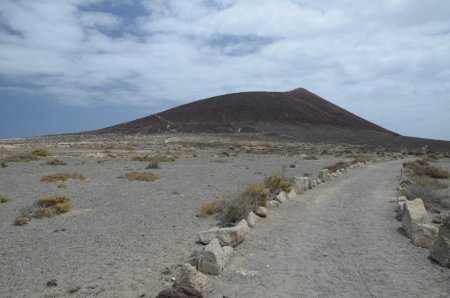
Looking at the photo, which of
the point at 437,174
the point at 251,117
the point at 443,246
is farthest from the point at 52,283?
the point at 251,117

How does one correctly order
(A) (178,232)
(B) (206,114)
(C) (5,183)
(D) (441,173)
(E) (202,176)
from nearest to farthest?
(A) (178,232)
(C) (5,183)
(E) (202,176)
(D) (441,173)
(B) (206,114)

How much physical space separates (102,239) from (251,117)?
102 metres

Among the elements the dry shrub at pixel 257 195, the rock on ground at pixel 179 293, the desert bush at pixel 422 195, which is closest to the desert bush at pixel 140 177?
the dry shrub at pixel 257 195

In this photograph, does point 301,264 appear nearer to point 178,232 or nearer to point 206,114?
point 178,232

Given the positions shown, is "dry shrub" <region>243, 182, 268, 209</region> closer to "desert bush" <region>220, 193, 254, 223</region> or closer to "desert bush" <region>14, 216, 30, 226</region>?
"desert bush" <region>220, 193, 254, 223</region>

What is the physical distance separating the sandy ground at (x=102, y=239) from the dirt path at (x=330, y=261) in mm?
822

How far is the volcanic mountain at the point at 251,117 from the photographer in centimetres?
9938

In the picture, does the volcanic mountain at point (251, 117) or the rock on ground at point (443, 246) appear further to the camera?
the volcanic mountain at point (251, 117)

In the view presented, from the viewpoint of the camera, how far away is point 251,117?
363 ft

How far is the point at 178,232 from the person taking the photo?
988cm

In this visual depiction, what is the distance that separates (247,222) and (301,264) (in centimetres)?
292

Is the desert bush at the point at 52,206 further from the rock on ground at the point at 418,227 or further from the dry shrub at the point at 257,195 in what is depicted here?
the rock on ground at the point at 418,227

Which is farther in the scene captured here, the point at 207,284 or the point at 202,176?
the point at 202,176

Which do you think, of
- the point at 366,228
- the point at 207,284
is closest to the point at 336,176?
the point at 366,228
